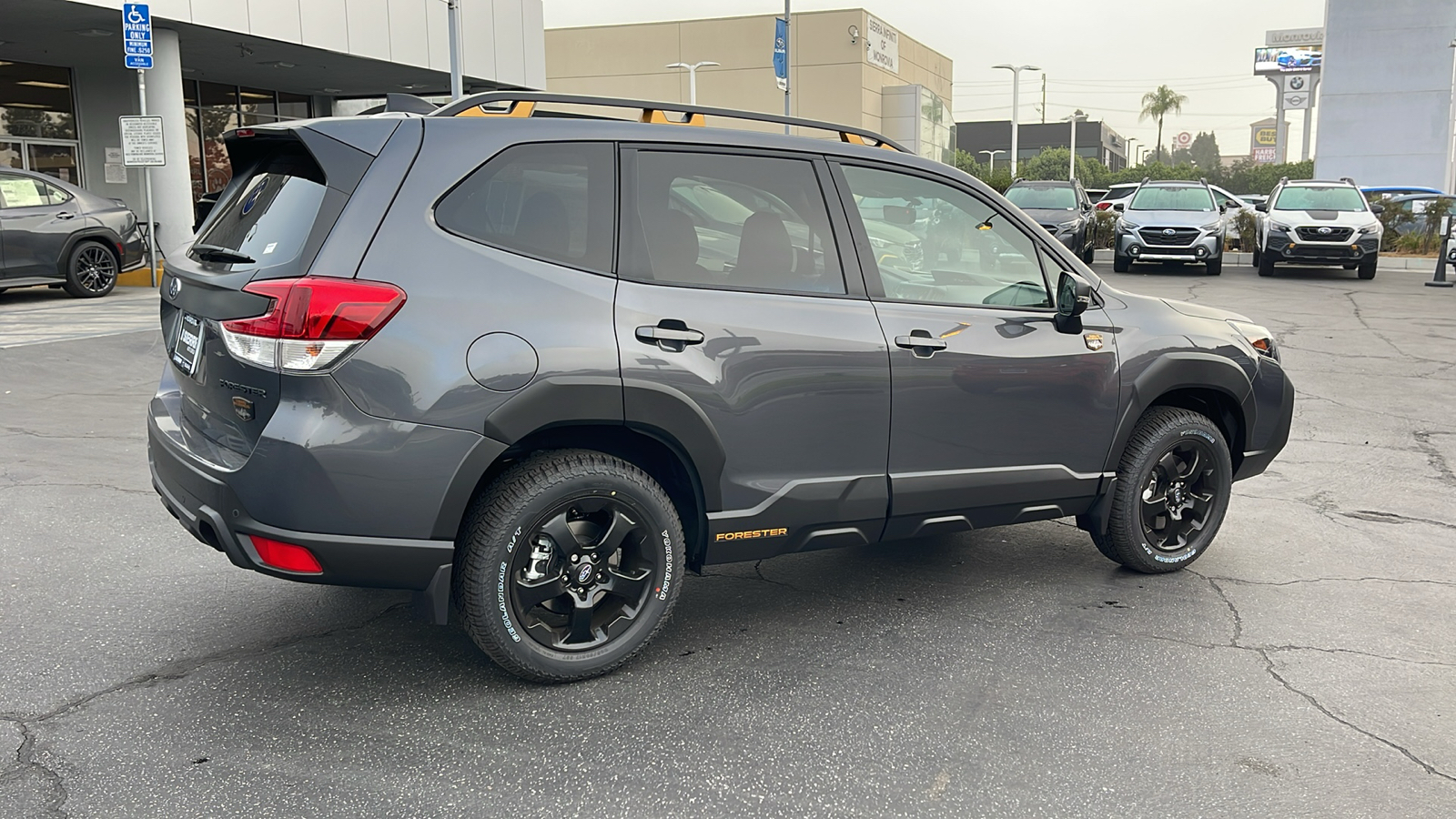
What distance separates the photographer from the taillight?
3.29m

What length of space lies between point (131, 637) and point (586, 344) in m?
2.04

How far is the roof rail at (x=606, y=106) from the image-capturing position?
12.4 feet

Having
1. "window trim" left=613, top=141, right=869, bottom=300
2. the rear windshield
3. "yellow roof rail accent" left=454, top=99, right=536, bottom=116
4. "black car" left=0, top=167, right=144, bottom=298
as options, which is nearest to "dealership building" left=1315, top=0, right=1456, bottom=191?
"black car" left=0, top=167, right=144, bottom=298

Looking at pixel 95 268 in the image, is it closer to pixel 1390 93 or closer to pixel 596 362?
pixel 596 362

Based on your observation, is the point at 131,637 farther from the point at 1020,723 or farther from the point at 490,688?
the point at 1020,723

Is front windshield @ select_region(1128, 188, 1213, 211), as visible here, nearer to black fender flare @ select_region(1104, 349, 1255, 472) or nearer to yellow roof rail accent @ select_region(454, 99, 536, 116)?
black fender flare @ select_region(1104, 349, 1255, 472)

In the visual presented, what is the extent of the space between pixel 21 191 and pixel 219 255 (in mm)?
13283

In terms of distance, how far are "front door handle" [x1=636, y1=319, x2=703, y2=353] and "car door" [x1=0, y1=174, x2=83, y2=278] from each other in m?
13.9

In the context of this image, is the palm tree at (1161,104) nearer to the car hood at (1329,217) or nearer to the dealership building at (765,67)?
the dealership building at (765,67)

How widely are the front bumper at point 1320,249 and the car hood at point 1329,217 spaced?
323 mm

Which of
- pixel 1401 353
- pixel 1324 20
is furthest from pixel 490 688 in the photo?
pixel 1324 20

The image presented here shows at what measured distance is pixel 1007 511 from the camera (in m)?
4.62

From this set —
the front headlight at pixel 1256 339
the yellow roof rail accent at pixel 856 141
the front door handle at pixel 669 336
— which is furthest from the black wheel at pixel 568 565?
the front headlight at pixel 1256 339

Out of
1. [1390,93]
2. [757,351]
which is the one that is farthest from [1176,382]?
[1390,93]
